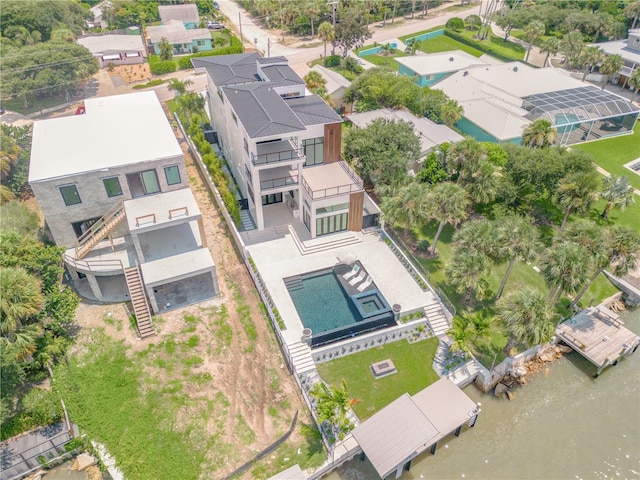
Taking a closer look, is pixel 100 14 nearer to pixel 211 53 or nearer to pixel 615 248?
pixel 211 53

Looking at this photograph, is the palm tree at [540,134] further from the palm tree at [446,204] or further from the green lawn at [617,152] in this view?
the palm tree at [446,204]

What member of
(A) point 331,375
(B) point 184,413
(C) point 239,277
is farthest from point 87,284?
(A) point 331,375

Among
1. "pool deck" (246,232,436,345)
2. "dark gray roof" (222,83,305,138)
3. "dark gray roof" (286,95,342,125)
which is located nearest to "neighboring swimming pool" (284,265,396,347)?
"pool deck" (246,232,436,345)

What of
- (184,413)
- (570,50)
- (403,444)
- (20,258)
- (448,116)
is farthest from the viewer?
(570,50)

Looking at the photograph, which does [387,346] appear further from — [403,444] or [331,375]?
[403,444]

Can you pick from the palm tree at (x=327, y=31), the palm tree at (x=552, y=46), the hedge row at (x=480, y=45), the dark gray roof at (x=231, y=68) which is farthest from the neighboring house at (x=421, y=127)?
the hedge row at (x=480, y=45)
